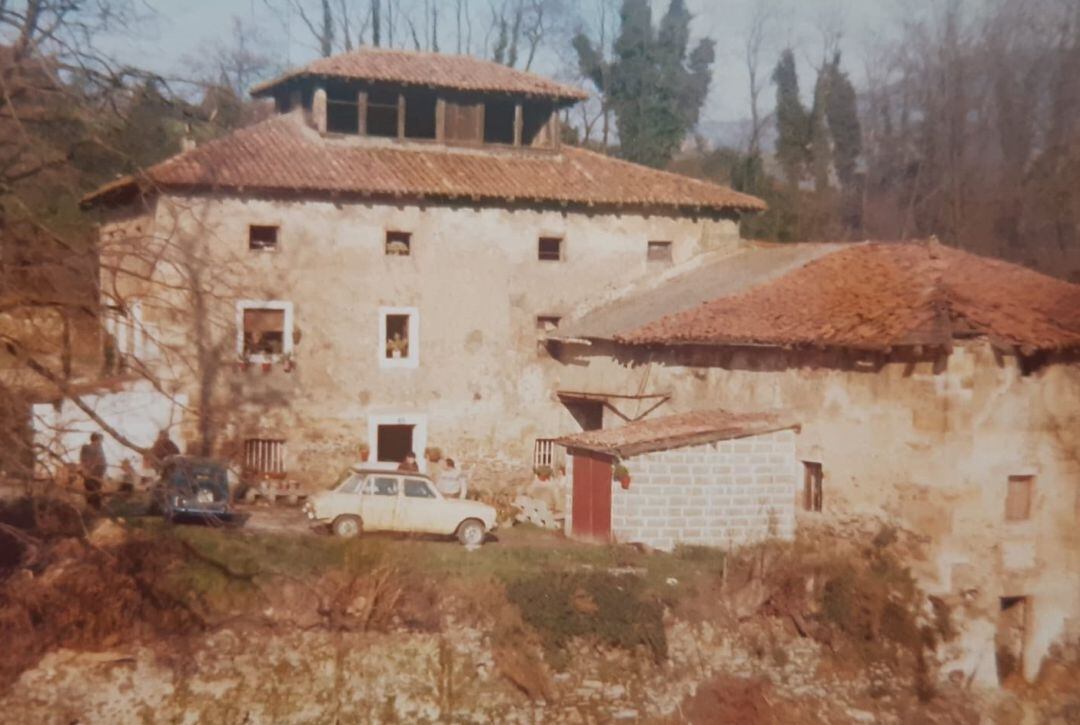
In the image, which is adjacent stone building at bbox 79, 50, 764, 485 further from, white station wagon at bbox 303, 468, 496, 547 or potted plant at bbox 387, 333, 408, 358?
white station wagon at bbox 303, 468, 496, 547

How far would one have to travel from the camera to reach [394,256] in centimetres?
2370

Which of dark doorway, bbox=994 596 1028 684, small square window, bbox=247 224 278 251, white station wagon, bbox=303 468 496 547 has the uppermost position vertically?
small square window, bbox=247 224 278 251

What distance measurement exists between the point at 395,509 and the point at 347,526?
0.83 meters

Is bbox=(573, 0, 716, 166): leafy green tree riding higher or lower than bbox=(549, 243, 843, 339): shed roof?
higher

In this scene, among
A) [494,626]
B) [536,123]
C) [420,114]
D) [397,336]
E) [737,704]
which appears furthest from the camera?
[536,123]

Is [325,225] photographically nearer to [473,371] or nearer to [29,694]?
[473,371]

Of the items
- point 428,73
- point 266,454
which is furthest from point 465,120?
point 266,454

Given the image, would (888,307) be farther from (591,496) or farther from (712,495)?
(591,496)

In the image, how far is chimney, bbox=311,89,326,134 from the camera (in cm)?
2452

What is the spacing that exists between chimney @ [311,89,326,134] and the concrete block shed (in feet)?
31.8

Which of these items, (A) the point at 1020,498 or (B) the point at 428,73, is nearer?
(A) the point at 1020,498

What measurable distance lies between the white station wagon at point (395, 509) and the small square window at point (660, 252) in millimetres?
8123

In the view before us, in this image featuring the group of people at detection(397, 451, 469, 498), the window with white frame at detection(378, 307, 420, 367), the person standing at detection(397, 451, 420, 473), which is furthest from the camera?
the window with white frame at detection(378, 307, 420, 367)

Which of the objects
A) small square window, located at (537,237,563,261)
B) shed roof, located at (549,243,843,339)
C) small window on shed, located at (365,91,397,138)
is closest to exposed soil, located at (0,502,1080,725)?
shed roof, located at (549,243,843,339)
